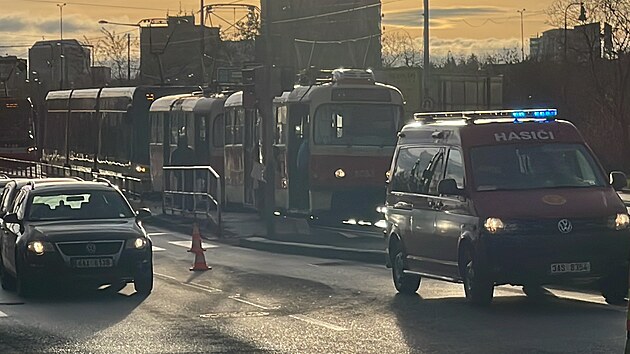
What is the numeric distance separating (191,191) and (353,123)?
239 inches

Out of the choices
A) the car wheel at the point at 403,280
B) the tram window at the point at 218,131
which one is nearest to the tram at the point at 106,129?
the tram window at the point at 218,131

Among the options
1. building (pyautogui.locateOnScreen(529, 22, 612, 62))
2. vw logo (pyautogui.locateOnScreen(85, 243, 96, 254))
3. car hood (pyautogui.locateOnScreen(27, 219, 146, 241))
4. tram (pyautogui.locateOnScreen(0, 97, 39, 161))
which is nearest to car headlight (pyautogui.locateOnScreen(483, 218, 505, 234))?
car hood (pyautogui.locateOnScreen(27, 219, 146, 241))

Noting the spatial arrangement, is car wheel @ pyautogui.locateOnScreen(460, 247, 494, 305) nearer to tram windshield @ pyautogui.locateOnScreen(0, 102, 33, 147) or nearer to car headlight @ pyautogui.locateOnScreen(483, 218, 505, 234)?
car headlight @ pyautogui.locateOnScreen(483, 218, 505, 234)

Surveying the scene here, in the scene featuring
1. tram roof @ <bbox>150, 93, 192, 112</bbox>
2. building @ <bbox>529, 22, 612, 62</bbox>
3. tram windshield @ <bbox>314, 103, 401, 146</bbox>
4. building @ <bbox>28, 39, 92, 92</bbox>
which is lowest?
tram windshield @ <bbox>314, 103, 401, 146</bbox>

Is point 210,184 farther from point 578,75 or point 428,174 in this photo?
point 578,75

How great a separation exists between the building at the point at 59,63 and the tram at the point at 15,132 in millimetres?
54554

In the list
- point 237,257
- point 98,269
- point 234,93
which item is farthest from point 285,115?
point 98,269

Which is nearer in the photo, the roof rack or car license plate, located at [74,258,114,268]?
the roof rack

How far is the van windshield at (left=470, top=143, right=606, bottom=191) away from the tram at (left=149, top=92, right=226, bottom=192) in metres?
20.6

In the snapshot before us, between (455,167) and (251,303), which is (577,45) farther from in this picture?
(251,303)

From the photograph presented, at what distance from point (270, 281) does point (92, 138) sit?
27.2m

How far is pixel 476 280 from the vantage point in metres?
14.5

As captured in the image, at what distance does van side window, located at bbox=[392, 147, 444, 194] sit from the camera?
642 inches

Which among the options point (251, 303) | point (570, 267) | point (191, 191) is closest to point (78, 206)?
point (251, 303)
